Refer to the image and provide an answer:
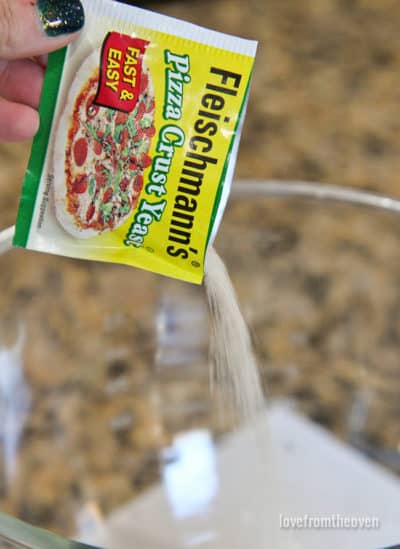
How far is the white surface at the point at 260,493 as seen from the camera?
79 cm

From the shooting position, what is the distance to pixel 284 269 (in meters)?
0.88

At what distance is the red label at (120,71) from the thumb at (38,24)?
0.08 ft

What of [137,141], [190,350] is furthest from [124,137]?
[190,350]

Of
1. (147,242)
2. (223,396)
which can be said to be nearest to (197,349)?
(223,396)

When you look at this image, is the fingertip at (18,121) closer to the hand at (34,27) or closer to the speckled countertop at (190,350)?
the hand at (34,27)

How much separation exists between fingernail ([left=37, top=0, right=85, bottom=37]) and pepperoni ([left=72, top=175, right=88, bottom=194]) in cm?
10

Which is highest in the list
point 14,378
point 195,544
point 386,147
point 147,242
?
point 386,147

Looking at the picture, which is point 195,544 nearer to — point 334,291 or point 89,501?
point 89,501

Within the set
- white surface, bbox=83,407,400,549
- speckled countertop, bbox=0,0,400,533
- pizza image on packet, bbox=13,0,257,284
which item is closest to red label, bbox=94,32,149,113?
pizza image on packet, bbox=13,0,257,284

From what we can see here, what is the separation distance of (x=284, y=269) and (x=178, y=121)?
1.18 feet

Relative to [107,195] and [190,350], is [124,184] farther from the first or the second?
[190,350]

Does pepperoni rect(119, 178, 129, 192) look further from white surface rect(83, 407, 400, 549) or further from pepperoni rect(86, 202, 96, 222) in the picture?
white surface rect(83, 407, 400, 549)

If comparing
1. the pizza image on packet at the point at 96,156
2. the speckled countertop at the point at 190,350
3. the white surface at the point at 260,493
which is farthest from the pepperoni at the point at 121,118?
the white surface at the point at 260,493

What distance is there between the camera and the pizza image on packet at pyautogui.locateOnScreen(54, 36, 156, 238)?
1.79 ft
